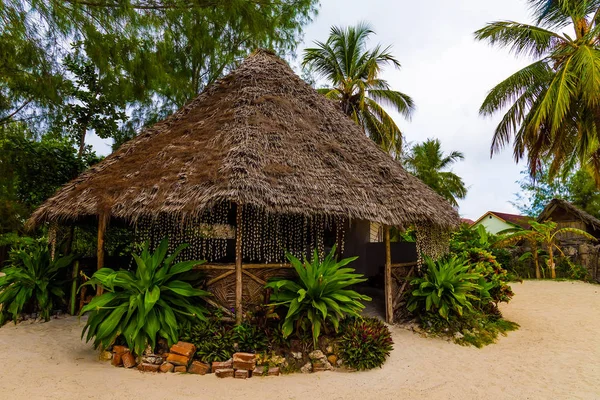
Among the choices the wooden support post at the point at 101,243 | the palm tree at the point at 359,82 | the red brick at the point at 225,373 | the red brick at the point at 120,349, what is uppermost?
the palm tree at the point at 359,82

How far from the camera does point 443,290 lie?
587 centimetres

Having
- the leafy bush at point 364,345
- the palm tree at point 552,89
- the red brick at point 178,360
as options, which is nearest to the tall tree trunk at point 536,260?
the palm tree at point 552,89

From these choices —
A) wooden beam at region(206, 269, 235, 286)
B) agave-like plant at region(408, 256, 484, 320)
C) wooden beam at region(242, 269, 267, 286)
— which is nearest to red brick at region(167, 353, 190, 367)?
wooden beam at region(206, 269, 235, 286)

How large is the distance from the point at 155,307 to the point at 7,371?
5.41 ft

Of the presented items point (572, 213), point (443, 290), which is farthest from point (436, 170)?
point (443, 290)

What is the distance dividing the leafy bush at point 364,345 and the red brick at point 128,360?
240 cm

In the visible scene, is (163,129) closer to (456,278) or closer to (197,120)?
(197,120)

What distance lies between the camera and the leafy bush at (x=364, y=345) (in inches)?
174

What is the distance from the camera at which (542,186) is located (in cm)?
2255

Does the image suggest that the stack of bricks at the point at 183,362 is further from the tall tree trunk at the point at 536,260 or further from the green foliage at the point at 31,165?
the tall tree trunk at the point at 536,260

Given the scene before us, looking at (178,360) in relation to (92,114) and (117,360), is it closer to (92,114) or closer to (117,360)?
(117,360)

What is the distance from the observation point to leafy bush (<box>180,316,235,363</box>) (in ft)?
14.1

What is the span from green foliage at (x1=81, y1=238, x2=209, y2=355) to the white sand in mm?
420

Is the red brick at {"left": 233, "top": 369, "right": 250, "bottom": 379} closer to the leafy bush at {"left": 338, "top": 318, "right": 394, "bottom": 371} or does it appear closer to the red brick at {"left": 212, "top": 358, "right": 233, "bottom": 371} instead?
the red brick at {"left": 212, "top": 358, "right": 233, "bottom": 371}
